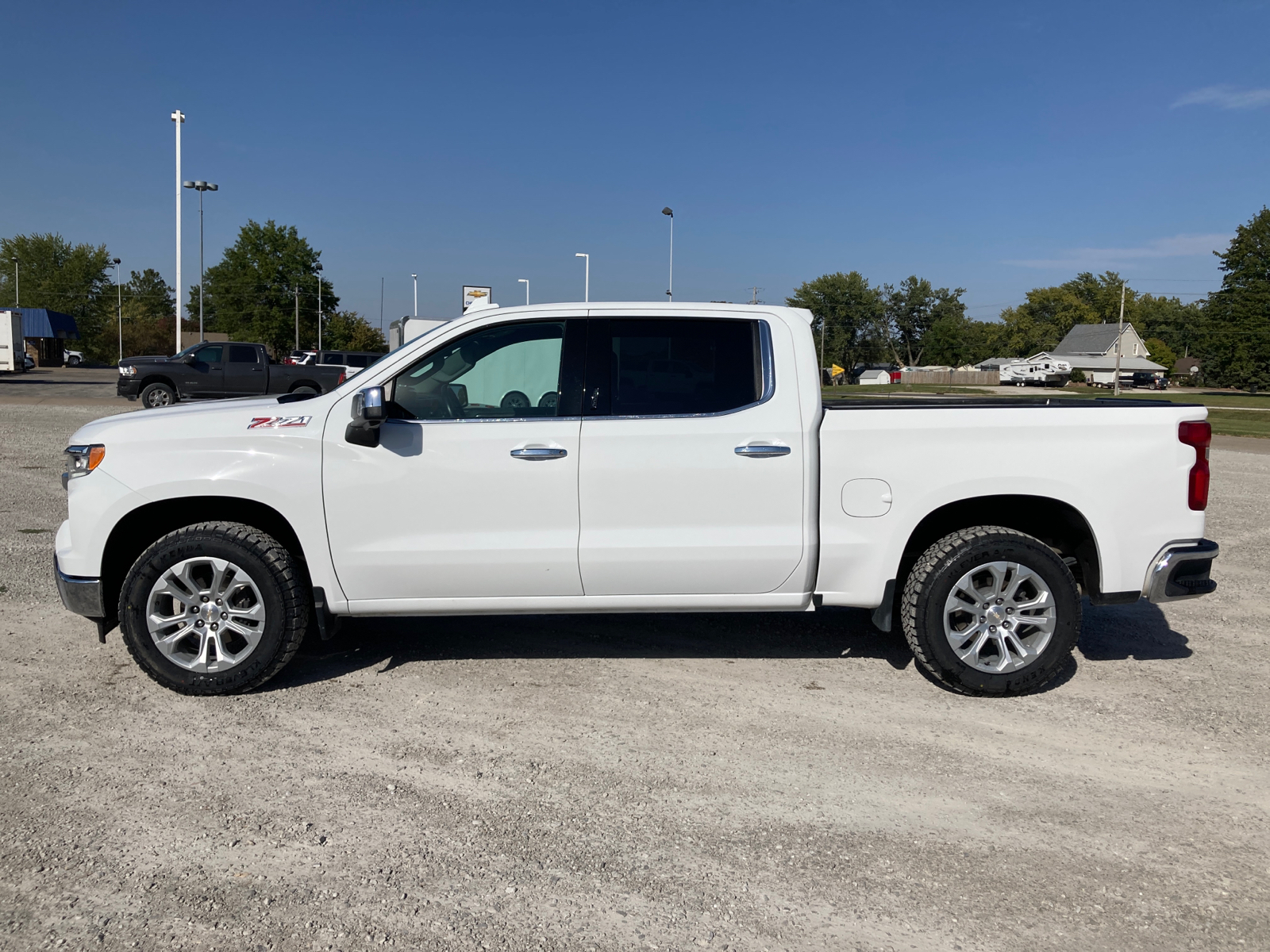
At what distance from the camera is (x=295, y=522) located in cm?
462

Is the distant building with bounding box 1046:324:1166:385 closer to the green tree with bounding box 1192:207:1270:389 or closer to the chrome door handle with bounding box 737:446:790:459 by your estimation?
the green tree with bounding box 1192:207:1270:389

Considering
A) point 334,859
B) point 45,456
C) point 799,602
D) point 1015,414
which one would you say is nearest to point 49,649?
point 334,859

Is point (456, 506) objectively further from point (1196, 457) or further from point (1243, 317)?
point (1243, 317)

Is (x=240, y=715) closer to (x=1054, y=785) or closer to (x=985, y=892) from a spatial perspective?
(x=985, y=892)

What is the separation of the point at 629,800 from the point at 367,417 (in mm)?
2079

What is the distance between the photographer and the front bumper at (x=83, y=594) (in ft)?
15.2

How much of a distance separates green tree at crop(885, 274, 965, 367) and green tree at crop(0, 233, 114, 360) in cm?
9629

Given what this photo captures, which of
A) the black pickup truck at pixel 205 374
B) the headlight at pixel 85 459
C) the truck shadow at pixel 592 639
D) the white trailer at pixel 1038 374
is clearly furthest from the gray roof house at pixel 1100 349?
the headlight at pixel 85 459

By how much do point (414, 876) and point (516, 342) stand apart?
2632 mm

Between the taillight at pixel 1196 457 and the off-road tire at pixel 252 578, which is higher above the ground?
the taillight at pixel 1196 457

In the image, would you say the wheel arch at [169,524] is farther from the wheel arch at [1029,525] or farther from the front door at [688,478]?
the wheel arch at [1029,525]

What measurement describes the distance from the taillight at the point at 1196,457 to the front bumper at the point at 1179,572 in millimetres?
213

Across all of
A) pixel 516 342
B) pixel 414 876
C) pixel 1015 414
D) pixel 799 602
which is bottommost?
pixel 414 876

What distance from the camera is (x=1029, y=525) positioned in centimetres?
520
